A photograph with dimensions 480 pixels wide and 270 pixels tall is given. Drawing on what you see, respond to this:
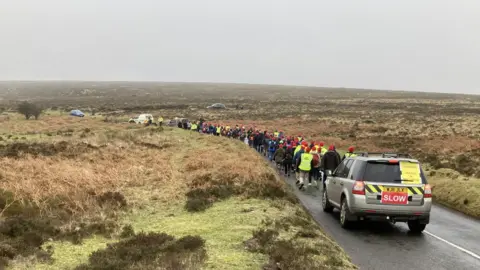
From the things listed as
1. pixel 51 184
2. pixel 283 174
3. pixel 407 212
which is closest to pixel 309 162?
pixel 283 174

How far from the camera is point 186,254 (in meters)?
8.30

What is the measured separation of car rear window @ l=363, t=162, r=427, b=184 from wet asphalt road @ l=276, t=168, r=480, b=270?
4.79ft

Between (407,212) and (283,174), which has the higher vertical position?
(407,212)

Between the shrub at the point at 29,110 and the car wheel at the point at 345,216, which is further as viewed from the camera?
the shrub at the point at 29,110

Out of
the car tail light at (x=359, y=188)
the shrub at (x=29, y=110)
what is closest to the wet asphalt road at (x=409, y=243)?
the car tail light at (x=359, y=188)

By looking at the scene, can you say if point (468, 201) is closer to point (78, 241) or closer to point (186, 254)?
point (186, 254)

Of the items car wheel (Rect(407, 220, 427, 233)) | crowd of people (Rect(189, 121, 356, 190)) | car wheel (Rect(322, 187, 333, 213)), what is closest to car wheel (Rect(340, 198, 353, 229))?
car wheel (Rect(407, 220, 427, 233))

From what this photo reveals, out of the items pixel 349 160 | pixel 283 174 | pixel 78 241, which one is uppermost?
pixel 349 160

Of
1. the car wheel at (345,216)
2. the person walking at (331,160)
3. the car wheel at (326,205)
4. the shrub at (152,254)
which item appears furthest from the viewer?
the person walking at (331,160)

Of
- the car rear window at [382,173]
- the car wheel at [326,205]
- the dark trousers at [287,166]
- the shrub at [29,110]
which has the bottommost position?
the shrub at [29,110]

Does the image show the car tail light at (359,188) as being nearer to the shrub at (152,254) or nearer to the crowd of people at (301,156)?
the crowd of people at (301,156)

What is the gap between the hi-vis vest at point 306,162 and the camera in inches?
752

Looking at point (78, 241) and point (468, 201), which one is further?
point (468, 201)

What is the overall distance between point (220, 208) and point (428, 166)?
16.2 meters
